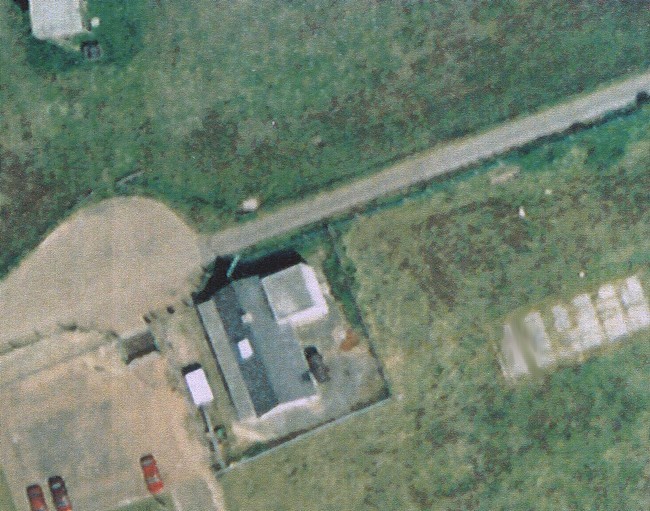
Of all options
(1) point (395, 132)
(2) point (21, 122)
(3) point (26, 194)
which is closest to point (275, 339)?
(1) point (395, 132)

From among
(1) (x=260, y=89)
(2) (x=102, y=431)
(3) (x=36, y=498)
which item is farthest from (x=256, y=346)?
(3) (x=36, y=498)

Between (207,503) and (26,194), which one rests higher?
(26,194)

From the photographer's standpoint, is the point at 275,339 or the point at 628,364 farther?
the point at 628,364

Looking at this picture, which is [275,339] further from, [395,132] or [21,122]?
[21,122]

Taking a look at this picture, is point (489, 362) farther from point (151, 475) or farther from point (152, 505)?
point (152, 505)

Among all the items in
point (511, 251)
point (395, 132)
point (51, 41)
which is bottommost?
point (511, 251)
